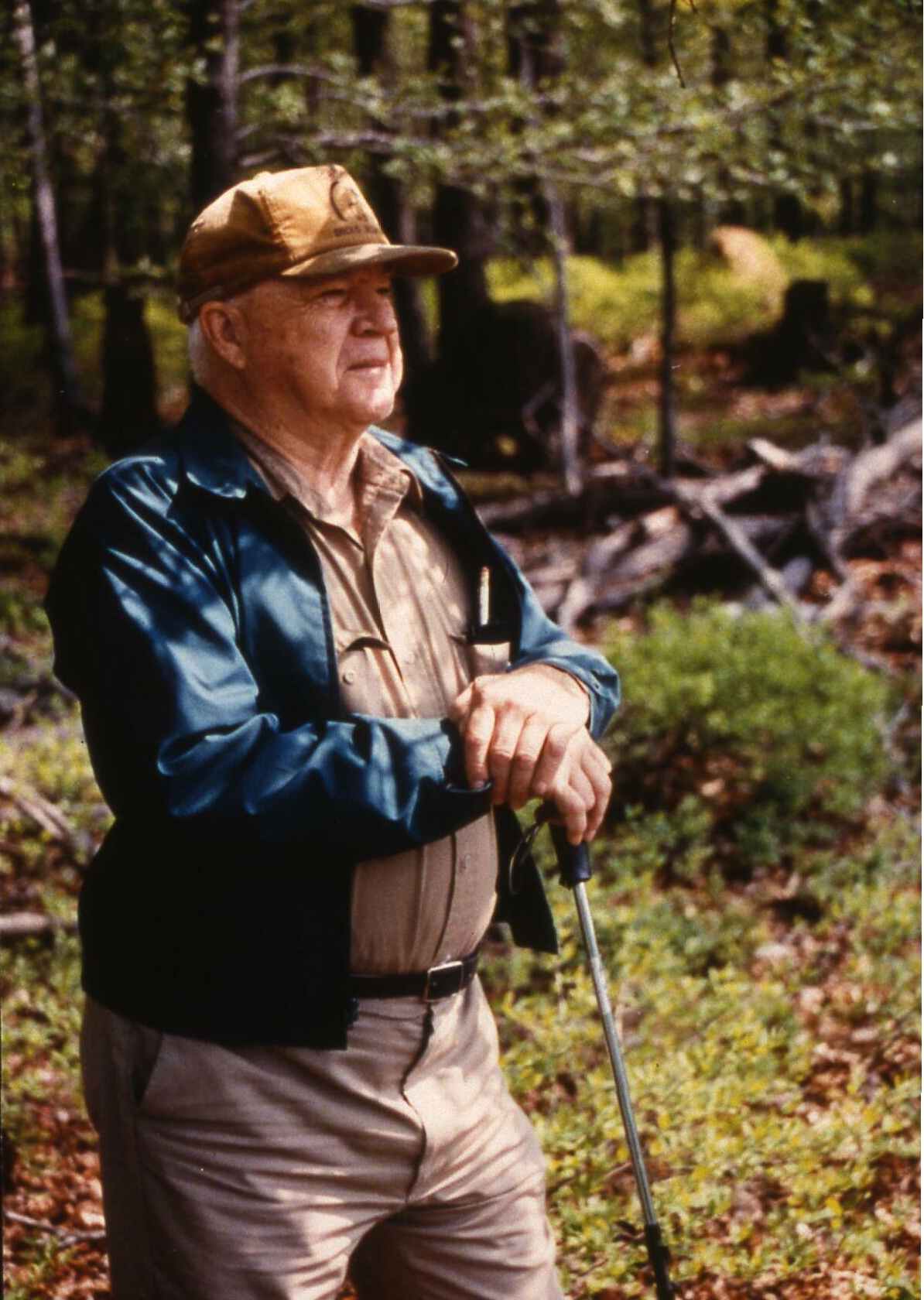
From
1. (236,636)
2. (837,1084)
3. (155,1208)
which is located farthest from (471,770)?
(837,1084)

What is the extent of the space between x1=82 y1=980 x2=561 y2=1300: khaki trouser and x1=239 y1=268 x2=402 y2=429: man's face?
3.30ft

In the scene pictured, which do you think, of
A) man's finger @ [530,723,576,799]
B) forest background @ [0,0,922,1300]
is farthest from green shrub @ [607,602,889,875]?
→ man's finger @ [530,723,576,799]

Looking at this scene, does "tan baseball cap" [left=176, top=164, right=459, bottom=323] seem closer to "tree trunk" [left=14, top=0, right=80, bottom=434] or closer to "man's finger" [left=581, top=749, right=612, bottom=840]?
"man's finger" [left=581, top=749, right=612, bottom=840]

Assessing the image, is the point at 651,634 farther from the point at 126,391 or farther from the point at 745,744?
→ the point at 126,391

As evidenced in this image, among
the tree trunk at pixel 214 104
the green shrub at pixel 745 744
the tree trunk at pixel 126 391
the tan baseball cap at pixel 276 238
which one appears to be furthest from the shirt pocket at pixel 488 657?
the tree trunk at pixel 126 391

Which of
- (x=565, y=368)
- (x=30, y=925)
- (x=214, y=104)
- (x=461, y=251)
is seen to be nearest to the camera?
(x=30, y=925)

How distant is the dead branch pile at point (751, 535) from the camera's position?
8617 millimetres

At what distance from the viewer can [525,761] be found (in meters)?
2.10

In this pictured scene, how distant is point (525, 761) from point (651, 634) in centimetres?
548

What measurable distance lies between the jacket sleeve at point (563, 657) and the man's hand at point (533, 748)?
0.43ft

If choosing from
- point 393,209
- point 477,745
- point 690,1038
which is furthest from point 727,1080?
point 393,209

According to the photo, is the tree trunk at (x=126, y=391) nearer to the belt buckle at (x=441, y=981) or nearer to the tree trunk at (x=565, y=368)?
the tree trunk at (x=565, y=368)

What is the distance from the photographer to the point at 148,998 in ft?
7.11

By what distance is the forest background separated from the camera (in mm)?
3752
